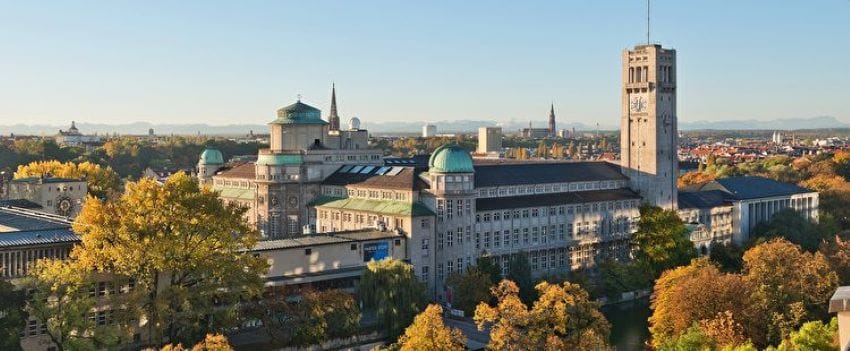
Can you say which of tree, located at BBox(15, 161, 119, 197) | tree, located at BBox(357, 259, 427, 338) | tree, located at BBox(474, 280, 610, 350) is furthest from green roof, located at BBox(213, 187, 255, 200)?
tree, located at BBox(474, 280, 610, 350)

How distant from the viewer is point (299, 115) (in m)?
92.8

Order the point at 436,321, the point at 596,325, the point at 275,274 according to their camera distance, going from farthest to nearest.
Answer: the point at 275,274 < the point at 596,325 < the point at 436,321

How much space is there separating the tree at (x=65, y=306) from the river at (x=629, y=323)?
112ft

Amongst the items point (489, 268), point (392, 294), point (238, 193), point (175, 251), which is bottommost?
point (489, 268)

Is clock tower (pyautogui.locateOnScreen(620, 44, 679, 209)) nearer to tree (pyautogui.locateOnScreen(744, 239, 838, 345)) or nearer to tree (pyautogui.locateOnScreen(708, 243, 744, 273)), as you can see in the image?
tree (pyautogui.locateOnScreen(708, 243, 744, 273))

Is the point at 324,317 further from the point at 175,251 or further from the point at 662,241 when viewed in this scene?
the point at 662,241

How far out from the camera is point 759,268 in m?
59.2

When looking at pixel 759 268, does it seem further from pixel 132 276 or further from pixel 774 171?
pixel 774 171

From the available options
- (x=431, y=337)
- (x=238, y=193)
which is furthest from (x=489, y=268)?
(x=238, y=193)

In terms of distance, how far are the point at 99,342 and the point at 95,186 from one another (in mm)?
78566

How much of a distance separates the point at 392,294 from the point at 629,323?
869 inches

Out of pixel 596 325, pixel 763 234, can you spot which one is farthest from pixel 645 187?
pixel 596 325

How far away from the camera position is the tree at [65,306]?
49469 mm

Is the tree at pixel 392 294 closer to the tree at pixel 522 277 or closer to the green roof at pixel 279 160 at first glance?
the tree at pixel 522 277
